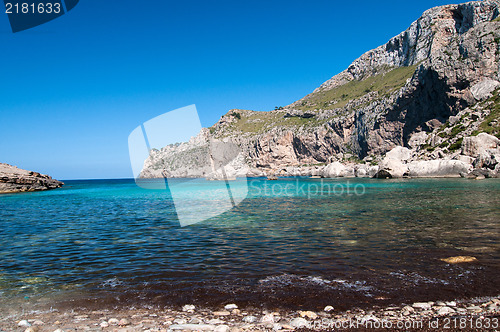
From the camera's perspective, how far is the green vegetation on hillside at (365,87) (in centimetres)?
13838

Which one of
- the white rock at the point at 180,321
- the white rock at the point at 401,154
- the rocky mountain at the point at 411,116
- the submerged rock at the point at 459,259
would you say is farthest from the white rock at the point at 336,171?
the white rock at the point at 180,321

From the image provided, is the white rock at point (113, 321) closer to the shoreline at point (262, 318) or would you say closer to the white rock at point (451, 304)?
the shoreline at point (262, 318)

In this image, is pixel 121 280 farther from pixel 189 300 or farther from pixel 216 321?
pixel 216 321

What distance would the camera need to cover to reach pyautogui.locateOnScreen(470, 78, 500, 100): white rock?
76500mm

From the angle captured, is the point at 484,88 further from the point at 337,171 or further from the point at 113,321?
the point at 113,321

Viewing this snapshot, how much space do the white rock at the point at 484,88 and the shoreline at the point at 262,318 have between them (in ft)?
309

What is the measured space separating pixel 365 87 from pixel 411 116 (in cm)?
7236

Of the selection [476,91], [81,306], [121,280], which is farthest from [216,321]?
[476,91]

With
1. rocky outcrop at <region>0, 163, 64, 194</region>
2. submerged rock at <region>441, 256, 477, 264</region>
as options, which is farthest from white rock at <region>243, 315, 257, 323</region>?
rocky outcrop at <region>0, 163, 64, 194</region>

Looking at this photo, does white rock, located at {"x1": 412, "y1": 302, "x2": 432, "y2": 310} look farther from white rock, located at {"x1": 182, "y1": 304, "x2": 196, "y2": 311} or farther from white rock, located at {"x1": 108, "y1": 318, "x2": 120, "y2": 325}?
white rock, located at {"x1": 108, "y1": 318, "x2": 120, "y2": 325}

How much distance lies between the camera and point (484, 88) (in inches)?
3054

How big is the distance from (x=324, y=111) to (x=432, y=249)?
6536 inches

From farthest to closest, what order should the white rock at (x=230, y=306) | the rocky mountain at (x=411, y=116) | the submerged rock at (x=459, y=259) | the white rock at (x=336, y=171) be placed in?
the white rock at (x=336, y=171)
the rocky mountain at (x=411, y=116)
the submerged rock at (x=459, y=259)
the white rock at (x=230, y=306)

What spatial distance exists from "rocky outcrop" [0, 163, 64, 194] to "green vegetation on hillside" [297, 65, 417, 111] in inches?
5155
